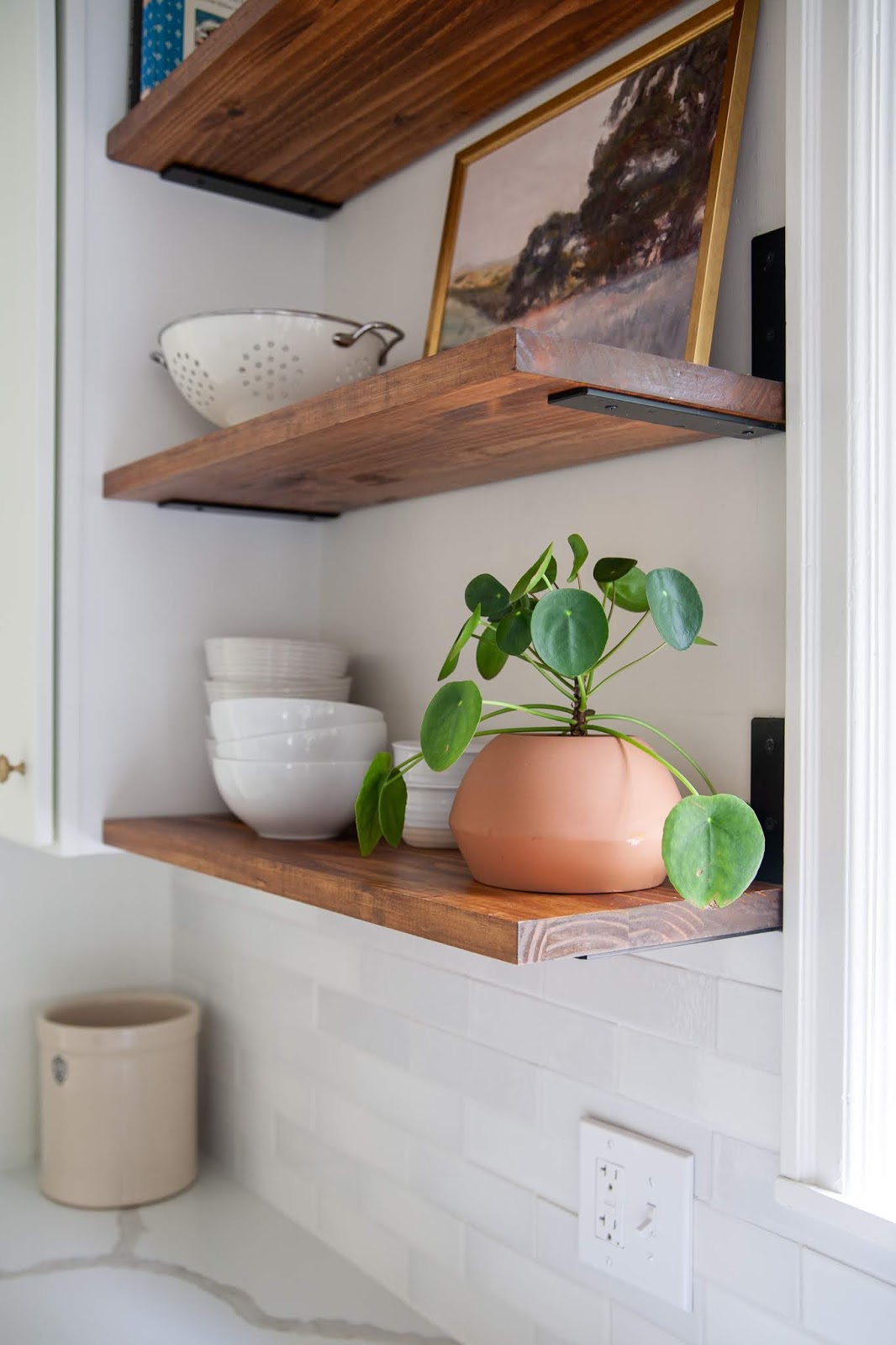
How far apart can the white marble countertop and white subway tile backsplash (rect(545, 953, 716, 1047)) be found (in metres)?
0.40

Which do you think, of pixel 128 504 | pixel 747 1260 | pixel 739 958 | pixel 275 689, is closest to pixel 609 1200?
pixel 747 1260

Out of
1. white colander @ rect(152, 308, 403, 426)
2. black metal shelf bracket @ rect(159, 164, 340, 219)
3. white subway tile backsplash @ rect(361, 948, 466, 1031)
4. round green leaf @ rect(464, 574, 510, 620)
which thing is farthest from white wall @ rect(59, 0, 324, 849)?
round green leaf @ rect(464, 574, 510, 620)

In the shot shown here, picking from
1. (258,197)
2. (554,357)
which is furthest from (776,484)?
(258,197)

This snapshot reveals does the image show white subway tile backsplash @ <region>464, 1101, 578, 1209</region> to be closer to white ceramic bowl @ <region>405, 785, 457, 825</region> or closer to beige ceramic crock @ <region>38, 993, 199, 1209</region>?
white ceramic bowl @ <region>405, 785, 457, 825</region>

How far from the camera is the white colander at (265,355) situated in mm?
1143

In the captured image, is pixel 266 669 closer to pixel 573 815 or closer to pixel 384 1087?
pixel 384 1087

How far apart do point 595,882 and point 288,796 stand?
391 mm

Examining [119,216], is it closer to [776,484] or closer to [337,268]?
[337,268]

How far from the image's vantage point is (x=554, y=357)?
742 mm

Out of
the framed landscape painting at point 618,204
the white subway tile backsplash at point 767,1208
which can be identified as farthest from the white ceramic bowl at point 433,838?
the framed landscape painting at point 618,204

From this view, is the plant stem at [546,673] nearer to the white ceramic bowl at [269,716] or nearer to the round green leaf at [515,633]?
the round green leaf at [515,633]

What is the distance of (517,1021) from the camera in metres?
1.11

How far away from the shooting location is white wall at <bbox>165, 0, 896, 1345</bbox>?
0.88 m

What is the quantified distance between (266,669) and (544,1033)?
0.47 meters
